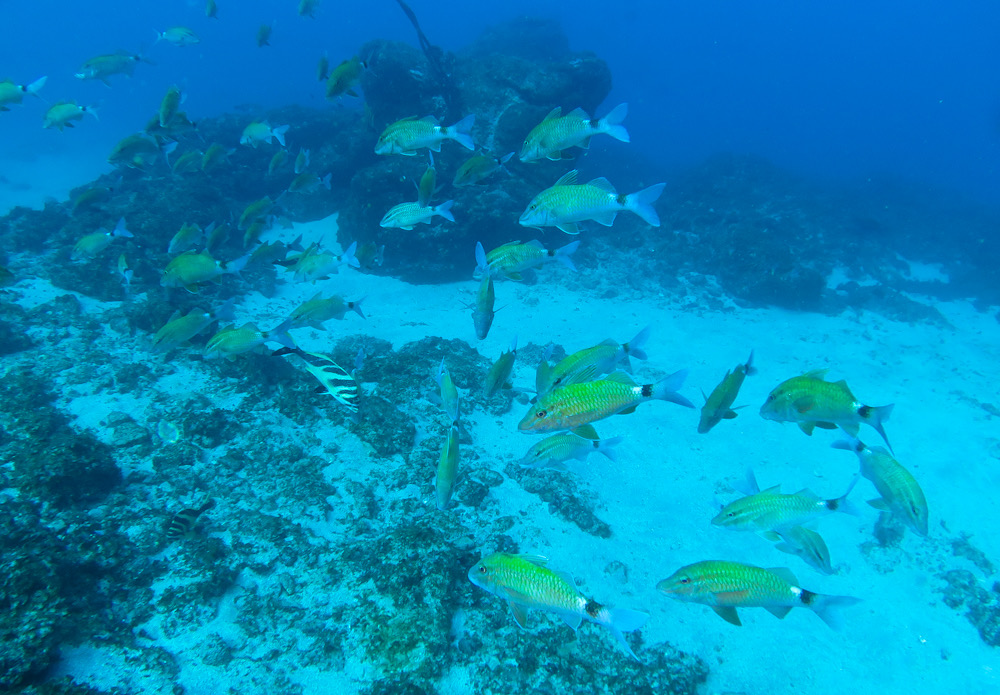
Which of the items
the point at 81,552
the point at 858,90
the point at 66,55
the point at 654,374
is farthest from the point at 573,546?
the point at 858,90

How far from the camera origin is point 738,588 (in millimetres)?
2889

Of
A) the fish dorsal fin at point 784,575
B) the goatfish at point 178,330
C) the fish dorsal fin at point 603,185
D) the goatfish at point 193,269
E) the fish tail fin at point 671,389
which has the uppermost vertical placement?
the fish dorsal fin at point 603,185

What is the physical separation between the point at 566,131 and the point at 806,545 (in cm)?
458

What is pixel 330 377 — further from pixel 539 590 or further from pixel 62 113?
pixel 62 113

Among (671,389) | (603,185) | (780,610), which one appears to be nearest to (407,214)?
(603,185)

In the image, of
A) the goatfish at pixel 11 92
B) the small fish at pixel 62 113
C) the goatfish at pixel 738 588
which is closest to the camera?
the goatfish at pixel 738 588

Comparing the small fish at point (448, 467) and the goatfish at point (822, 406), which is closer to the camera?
the small fish at point (448, 467)

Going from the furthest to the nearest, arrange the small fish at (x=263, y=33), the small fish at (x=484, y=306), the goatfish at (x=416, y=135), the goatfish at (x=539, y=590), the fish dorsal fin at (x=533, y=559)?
1. the small fish at (x=263, y=33)
2. the goatfish at (x=416, y=135)
3. the small fish at (x=484, y=306)
4. the fish dorsal fin at (x=533, y=559)
5. the goatfish at (x=539, y=590)

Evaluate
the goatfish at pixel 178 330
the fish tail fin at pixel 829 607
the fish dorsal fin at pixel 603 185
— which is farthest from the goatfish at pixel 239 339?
the fish tail fin at pixel 829 607

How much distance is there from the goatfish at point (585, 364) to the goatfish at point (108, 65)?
10152 millimetres

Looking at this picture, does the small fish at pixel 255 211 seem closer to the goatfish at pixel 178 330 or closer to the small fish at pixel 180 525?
the goatfish at pixel 178 330

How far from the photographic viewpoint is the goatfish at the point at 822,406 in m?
3.57

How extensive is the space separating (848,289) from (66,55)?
112 meters

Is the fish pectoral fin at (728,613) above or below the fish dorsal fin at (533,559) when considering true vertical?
below
